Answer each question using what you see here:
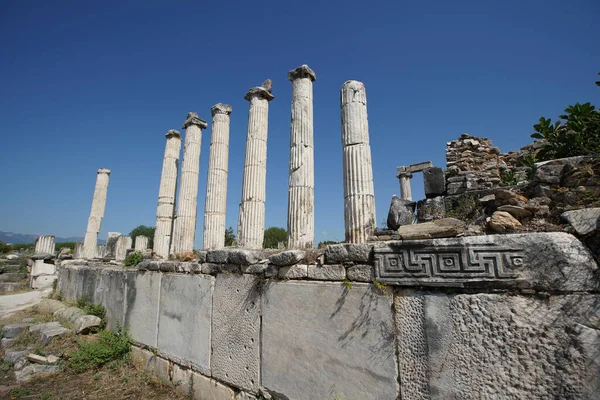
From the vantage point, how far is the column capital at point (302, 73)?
6246mm

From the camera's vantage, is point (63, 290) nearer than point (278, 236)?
Yes

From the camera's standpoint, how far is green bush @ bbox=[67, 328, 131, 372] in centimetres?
622

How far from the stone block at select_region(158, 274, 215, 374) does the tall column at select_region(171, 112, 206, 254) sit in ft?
6.82

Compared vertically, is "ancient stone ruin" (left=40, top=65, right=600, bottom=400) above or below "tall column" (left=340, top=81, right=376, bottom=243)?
below

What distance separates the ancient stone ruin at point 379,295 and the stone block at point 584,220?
0.01 m

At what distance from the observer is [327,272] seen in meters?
3.93

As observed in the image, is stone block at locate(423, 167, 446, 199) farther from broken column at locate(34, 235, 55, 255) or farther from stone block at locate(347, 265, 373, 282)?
broken column at locate(34, 235, 55, 255)

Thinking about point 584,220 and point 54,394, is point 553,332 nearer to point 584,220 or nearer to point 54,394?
point 584,220

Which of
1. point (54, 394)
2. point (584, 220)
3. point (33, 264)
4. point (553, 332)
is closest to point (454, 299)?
point (553, 332)

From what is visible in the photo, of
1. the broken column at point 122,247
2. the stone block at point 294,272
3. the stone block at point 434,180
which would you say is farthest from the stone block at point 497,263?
the broken column at point 122,247

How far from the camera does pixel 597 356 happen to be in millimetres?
2307

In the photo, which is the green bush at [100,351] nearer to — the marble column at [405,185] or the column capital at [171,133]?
the column capital at [171,133]

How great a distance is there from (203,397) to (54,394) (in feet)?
8.59

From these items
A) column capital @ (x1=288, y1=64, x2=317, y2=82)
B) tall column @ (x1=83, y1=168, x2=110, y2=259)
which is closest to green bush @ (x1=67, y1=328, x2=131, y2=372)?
column capital @ (x1=288, y1=64, x2=317, y2=82)
